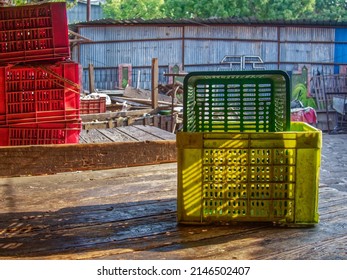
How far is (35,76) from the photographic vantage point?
21.6 feet

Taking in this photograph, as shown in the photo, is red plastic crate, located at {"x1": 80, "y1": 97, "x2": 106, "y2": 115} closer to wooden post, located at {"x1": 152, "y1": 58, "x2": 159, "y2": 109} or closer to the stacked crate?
wooden post, located at {"x1": 152, "y1": 58, "x2": 159, "y2": 109}

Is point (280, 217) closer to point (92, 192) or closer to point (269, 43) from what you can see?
point (92, 192)

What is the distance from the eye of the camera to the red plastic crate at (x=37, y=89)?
21.2 feet

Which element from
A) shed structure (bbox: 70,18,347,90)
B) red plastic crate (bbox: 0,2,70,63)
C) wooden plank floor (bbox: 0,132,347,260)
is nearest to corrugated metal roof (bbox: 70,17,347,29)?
→ shed structure (bbox: 70,18,347,90)

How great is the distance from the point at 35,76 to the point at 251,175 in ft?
12.1

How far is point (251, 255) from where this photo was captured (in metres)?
3.08

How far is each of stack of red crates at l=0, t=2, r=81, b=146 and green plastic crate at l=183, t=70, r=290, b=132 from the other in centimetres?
287

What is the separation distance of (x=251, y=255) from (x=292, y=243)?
0.34 m

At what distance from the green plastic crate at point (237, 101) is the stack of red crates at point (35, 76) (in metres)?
2.87

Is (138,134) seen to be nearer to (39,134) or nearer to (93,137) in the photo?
(93,137)

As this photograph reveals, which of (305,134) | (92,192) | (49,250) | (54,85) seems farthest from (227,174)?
(54,85)

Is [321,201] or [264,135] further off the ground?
[264,135]

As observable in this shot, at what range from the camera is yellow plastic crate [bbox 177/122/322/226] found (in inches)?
142

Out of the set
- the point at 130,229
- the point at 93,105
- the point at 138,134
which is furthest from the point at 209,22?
the point at 130,229
